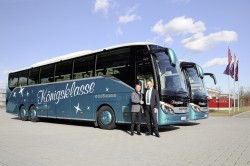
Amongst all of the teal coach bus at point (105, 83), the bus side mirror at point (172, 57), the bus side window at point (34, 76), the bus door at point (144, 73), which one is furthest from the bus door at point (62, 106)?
the bus side mirror at point (172, 57)

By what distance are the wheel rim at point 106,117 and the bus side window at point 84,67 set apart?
1.88m

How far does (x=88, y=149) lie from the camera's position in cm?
813

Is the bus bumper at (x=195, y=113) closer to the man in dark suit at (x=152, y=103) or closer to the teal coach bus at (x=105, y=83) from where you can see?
the teal coach bus at (x=105, y=83)

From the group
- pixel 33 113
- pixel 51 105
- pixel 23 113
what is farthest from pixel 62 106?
pixel 23 113

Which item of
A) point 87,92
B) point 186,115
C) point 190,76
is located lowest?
point 186,115

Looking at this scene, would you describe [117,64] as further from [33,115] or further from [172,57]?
[33,115]

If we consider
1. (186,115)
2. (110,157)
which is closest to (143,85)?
(186,115)

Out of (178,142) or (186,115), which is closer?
(178,142)

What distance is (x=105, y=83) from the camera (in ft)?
43.8

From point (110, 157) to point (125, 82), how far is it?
18.3 ft

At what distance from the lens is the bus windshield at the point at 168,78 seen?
37.8 ft

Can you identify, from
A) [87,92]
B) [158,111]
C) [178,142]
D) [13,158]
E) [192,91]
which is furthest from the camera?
[192,91]

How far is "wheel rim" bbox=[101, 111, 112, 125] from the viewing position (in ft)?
43.2

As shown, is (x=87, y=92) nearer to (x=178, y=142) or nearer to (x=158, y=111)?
(x=158, y=111)
